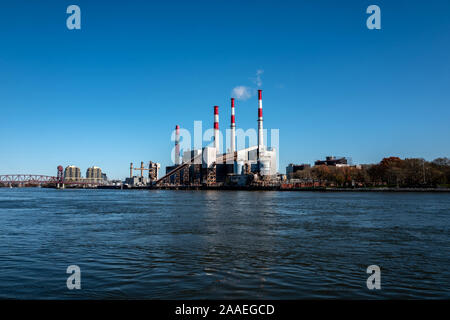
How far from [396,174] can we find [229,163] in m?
60.5

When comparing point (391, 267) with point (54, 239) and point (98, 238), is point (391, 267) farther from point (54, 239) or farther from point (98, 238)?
point (54, 239)

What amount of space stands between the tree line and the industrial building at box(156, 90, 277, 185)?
21.0 m

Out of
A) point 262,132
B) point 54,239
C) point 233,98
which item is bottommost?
point 54,239

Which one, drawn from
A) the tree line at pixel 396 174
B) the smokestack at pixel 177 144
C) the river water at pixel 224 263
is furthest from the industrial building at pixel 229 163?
the river water at pixel 224 263

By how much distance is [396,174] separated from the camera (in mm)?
90938

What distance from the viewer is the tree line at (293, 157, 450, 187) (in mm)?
89938

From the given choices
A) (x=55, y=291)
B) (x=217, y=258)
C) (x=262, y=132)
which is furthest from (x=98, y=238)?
(x=262, y=132)

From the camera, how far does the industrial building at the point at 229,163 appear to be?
116 meters

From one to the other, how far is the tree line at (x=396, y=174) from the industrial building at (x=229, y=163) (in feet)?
69.0

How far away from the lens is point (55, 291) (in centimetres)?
755

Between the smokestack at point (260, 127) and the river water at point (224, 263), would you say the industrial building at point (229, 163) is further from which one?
the river water at point (224, 263)

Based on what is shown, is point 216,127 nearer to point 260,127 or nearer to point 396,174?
point 260,127

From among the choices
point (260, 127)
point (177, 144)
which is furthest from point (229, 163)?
point (177, 144)
